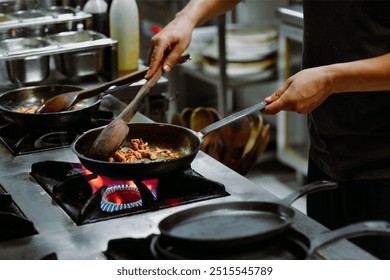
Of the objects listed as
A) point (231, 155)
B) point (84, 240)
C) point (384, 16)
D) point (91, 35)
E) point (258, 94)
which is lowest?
point (258, 94)

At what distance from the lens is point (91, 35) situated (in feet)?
7.97

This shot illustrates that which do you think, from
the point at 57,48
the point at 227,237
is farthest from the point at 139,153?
the point at 57,48

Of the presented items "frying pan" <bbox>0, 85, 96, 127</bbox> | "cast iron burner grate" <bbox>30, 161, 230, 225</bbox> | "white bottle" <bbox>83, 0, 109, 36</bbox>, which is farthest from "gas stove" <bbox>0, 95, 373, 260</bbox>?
"white bottle" <bbox>83, 0, 109, 36</bbox>

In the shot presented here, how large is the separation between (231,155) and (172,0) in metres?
1.70

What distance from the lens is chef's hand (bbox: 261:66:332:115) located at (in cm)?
158

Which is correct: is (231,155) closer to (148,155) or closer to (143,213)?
(148,155)

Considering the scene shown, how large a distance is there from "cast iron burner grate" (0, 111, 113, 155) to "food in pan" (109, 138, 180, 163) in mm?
208

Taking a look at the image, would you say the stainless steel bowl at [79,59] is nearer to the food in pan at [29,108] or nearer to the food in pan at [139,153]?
the food in pan at [29,108]

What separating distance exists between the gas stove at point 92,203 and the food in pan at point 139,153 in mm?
59

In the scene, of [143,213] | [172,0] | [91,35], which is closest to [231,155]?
[91,35]

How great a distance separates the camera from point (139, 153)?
5.60ft

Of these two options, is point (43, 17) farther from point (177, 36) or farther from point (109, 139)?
point (109, 139)

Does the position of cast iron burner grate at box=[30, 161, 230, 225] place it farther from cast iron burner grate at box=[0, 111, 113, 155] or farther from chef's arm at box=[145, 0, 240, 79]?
chef's arm at box=[145, 0, 240, 79]

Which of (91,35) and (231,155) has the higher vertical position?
(91,35)
